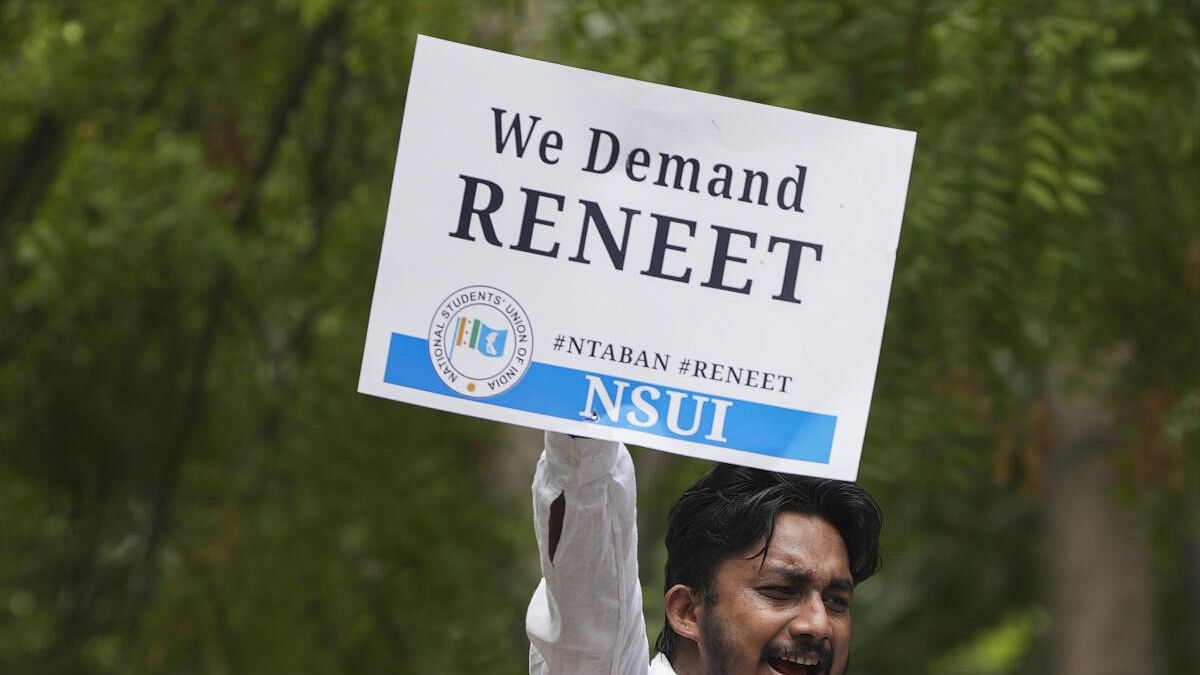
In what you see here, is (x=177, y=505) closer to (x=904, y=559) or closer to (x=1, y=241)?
(x=1, y=241)

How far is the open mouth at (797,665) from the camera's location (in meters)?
2.85

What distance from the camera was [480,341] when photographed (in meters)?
2.82

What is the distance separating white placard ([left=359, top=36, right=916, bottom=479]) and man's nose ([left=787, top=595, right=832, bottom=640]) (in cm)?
18

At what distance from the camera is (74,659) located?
725 cm

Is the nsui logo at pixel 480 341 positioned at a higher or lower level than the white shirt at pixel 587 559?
higher

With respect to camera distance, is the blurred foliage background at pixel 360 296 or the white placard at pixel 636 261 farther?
the blurred foliage background at pixel 360 296

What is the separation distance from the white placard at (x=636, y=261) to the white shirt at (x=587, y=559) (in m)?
0.06

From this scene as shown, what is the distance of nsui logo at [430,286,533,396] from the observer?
281 cm

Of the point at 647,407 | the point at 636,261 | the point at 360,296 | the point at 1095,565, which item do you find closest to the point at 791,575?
the point at 647,407

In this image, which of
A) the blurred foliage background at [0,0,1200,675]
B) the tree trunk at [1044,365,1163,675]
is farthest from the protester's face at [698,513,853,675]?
the tree trunk at [1044,365,1163,675]

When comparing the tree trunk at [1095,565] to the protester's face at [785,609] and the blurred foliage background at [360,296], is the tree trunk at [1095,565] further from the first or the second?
the protester's face at [785,609]

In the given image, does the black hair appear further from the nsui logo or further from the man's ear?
the nsui logo

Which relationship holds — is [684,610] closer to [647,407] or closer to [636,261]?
[647,407]

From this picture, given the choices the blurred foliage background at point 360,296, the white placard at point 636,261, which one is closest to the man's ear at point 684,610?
the white placard at point 636,261
